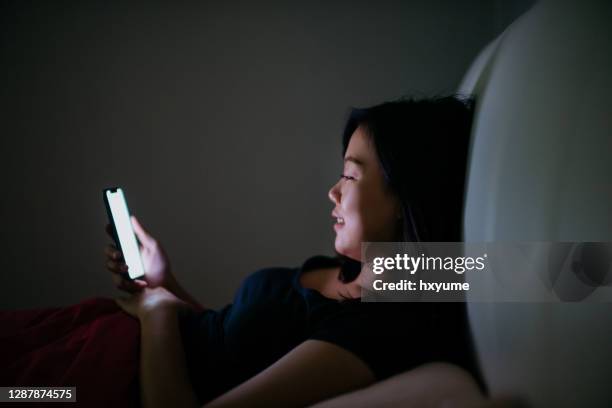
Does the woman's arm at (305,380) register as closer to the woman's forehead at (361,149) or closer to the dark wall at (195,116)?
the woman's forehead at (361,149)

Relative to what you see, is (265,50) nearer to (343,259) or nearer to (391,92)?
(391,92)

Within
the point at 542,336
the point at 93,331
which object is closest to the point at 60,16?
the point at 93,331

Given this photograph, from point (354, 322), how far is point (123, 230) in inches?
24.9

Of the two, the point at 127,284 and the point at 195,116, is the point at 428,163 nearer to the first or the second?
the point at 127,284

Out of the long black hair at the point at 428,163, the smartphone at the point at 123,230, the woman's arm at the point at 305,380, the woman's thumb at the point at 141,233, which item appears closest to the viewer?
Answer: the woman's arm at the point at 305,380

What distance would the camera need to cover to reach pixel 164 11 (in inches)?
50.7

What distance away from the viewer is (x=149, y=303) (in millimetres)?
822

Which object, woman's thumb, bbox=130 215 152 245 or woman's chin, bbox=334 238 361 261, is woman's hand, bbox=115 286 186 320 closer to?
woman's thumb, bbox=130 215 152 245

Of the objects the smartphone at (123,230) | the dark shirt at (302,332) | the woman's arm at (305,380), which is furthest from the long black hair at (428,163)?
the smartphone at (123,230)

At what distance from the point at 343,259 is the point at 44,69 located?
4.04 feet

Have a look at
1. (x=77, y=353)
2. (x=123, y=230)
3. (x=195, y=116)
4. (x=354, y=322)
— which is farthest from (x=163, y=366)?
(x=195, y=116)

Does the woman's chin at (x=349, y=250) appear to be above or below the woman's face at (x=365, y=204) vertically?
below

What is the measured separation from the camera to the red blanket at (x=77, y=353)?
594mm

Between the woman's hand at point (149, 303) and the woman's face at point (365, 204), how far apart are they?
38 centimetres
